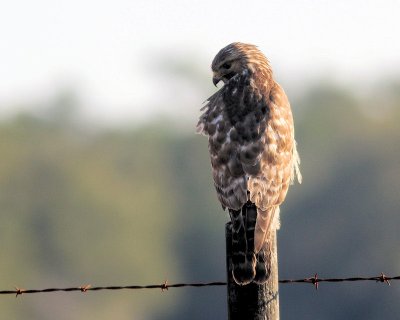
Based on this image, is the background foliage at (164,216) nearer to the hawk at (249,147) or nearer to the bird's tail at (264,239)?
the hawk at (249,147)

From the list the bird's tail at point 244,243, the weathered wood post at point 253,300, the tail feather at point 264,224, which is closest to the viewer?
the weathered wood post at point 253,300

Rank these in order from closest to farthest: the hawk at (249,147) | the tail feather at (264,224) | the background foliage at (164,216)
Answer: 1. the tail feather at (264,224)
2. the hawk at (249,147)
3. the background foliage at (164,216)

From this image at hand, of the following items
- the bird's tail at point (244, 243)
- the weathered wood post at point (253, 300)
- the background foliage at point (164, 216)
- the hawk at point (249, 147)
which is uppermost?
the background foliage at point (164, 216)

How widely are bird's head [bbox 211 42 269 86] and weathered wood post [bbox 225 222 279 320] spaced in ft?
11.9

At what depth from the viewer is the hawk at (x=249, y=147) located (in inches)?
412

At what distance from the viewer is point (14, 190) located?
100 metres

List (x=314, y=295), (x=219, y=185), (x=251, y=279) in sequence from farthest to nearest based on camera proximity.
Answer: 1. (x=314, y=295)
2. (x=219, y=185)
3. (x=251, y=279)

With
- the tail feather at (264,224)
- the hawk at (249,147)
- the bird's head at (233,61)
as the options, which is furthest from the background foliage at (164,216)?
the tail feather at (264,224)

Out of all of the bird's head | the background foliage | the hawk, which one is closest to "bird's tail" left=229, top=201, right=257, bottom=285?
the hawk

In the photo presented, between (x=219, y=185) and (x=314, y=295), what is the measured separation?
80286 mm

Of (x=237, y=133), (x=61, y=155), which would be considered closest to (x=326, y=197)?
(x=61, y=155)

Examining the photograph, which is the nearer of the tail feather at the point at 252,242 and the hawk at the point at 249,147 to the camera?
the tail feather at the point at 252,242

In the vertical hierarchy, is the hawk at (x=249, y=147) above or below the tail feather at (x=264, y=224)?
above

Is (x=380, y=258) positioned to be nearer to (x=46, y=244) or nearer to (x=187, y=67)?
(x=46, y=244)
